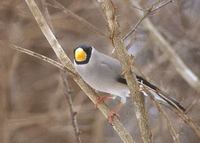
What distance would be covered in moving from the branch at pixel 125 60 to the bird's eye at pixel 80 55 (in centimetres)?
58

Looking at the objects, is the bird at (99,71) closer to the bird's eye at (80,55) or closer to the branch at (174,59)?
the bird's eye at (80,55)

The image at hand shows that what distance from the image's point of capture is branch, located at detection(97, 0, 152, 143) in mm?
1572

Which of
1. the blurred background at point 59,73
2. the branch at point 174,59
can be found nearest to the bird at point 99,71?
the branch at point 174,59

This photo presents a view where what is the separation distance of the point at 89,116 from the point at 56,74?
1.52 ft

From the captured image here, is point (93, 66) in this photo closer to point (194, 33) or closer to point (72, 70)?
point (72, 70)

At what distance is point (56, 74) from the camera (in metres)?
4.27

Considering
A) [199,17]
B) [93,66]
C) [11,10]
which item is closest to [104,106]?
[93,66]

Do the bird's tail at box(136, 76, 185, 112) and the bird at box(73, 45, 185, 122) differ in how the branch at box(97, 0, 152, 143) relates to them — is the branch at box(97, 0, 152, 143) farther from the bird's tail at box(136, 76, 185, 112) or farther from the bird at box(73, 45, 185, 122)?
the bird at box(73, 45, 185, 122)

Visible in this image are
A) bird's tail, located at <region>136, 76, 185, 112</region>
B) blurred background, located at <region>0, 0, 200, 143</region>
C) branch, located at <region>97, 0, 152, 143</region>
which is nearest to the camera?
branch, located at <region>97, 0, 152, 143</region>

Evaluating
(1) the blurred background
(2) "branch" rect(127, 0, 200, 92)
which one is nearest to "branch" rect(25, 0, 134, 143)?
(2) "branch" rect(127, 0, 200, 92)

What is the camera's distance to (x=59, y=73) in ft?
11.6

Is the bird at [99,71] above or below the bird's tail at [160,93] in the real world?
above

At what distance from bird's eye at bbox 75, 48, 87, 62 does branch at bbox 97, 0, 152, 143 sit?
584 millimetres

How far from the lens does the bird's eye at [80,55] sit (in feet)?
7.18
